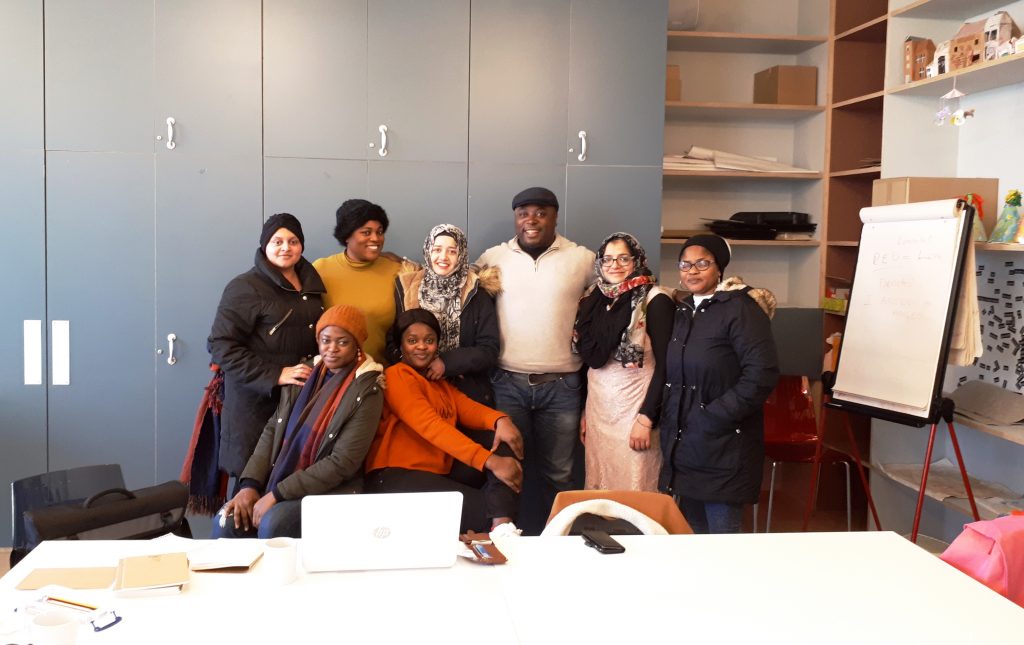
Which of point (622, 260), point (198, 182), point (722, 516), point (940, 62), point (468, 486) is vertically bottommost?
point (722, 516)

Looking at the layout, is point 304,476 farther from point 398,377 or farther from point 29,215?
point 29,215

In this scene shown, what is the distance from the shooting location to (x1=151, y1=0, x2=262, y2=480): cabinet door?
3920 mm

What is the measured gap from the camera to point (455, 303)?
11.9ft

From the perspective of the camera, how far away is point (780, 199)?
536cm

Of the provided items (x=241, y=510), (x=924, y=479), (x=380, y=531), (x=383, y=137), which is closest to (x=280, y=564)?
(x=380, y=531)

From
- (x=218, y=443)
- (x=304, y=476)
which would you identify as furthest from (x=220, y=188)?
(x=304, y=476)

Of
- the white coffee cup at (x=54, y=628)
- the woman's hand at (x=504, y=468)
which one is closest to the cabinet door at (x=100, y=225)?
the woman's hand at (x=504, y=468)

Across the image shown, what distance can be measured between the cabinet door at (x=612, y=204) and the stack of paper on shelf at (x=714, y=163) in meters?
0.71

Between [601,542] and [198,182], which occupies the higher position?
[198,182]

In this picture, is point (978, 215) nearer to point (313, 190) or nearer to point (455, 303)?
point (455, 303)

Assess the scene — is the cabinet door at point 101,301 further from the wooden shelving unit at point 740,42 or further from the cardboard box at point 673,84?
the wooden shelving unit at point 740,42

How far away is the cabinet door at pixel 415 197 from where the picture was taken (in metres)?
4.08

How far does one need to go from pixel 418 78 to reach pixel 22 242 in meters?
1.90

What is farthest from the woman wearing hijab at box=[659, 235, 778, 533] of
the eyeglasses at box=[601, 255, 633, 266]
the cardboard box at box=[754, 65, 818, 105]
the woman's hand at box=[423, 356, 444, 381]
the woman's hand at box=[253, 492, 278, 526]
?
the cardboard box at box=[754, 65, 818, 105]
